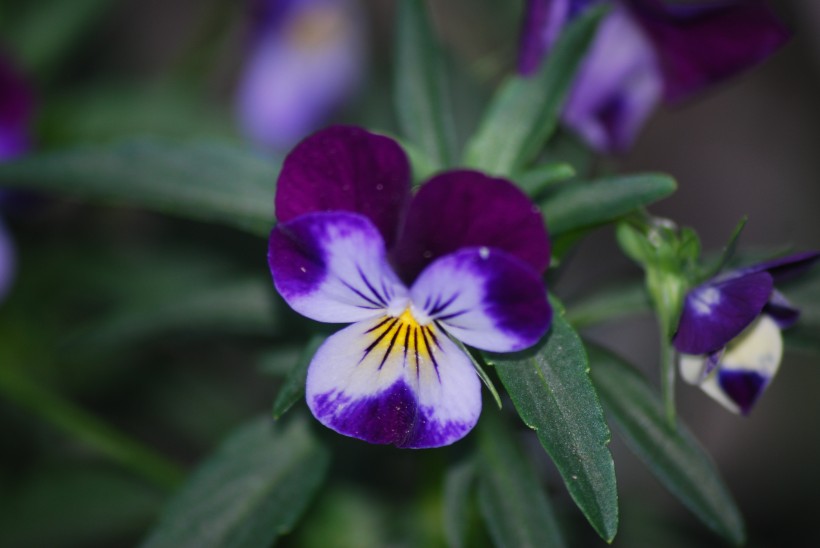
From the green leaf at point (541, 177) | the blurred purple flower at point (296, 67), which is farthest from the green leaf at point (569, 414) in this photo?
the blurred purple flower at point (296, 67)

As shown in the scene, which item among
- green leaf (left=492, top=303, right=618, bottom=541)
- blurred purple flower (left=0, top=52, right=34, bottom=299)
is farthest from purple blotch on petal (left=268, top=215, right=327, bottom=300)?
blurred purple flower (left=0, top=52, right=34, bottom=299)

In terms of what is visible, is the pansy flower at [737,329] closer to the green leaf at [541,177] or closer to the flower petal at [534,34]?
the green leaf at [541,177]

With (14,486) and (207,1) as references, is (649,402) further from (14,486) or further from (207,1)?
(207,1)

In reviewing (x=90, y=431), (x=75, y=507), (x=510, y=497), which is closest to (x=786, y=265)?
(x=510, y=497)

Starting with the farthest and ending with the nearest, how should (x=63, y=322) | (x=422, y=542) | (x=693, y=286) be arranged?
(x=63, y=322)
(x=422, y=542)
(x=693, y=286)

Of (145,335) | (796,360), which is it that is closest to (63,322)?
(145,335)

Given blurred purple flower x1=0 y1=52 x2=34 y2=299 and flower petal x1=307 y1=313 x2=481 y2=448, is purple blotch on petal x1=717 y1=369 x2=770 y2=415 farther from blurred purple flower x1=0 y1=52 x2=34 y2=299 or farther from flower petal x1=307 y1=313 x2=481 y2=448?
blurred purple flower x1=0 y1=52 x2=34 y2=299

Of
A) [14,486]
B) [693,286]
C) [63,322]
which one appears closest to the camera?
[693,286]

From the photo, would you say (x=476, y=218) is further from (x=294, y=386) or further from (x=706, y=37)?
(x=706, y=37)
